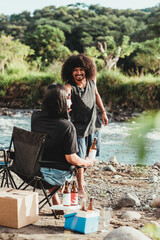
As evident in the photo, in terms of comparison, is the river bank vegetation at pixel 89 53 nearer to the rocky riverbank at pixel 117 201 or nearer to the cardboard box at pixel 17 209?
the rocky riverbank at pixel 117 201

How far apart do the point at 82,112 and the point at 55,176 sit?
2.58 feet

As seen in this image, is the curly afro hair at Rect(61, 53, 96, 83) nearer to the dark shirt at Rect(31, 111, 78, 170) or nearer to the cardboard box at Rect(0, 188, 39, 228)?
the dark shirt at Rect(31, 111, 78, 170)

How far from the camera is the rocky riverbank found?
2.32m

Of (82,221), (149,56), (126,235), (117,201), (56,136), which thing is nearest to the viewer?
(126,235)

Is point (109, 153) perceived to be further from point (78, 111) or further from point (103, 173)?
point (78, 111)

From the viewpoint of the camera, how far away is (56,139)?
2.51 metres

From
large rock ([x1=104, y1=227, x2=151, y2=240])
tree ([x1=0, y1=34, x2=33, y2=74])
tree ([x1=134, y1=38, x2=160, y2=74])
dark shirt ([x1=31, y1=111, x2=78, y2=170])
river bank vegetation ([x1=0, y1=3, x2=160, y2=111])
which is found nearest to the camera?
large rock ([x1=104, y1=227, x2=151, y2=240])

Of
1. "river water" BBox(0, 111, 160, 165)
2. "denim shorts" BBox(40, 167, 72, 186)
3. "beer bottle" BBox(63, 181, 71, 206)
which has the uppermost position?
"denim shorts" BBox(40, 167, 72, 186)

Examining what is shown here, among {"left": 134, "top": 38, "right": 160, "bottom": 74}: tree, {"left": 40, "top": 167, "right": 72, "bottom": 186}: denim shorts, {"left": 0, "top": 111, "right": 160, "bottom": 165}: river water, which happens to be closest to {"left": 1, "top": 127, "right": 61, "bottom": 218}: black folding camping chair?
{"left": 40, "top": 167, "right": 72, "bottom": 186}: denim shorts

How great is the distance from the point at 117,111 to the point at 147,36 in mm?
17065

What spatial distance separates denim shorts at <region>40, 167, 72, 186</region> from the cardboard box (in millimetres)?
159

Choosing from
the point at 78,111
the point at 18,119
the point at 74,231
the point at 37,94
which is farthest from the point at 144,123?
the point at 37,94

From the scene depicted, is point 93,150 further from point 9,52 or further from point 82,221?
point 9,52

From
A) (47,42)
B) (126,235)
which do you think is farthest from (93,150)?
(47,42)
